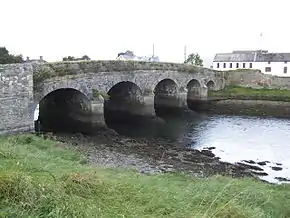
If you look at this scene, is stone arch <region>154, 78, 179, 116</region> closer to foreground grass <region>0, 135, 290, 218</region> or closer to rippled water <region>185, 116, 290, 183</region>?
rippled water <region>185, 116, 290, 183</region>

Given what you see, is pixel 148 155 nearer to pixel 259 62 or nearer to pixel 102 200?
pixel 102 200

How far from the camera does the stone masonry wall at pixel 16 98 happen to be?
20.9m

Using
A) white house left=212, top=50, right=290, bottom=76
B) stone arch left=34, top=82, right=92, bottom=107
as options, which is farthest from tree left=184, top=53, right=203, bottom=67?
stone arch left=34, top=82, right=92, bottom=107

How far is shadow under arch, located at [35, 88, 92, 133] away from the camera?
2719cm

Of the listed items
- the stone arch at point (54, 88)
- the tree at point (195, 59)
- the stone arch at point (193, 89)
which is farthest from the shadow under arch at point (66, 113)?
the tree at point (195, 59)

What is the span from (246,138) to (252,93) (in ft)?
65.9

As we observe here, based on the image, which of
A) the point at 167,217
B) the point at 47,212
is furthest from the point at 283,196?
the point at 47,212

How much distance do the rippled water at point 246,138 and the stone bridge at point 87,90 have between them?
6463 millimetres

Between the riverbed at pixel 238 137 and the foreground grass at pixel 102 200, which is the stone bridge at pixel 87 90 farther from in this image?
the foreground grass at pixel 102 200

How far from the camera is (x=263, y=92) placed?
148 ft

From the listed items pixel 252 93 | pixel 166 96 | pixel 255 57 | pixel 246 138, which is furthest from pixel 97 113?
pixel 255 57

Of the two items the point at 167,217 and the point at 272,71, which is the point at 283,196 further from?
the point at 272,71

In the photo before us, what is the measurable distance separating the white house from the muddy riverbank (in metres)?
40.0

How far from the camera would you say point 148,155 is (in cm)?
2022
